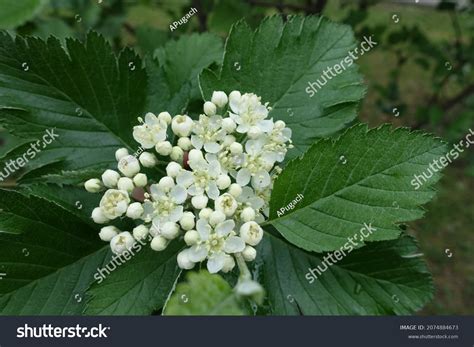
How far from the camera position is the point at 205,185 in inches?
50.2

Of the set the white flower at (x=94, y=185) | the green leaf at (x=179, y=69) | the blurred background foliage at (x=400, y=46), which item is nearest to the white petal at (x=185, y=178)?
the white flower at (x=94, y=185)

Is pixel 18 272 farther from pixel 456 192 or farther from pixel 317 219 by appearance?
pixel 456 192

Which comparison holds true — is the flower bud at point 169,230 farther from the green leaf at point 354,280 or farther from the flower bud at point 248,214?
the green leaf at point 354,280

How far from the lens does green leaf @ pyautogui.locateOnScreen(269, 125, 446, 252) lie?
131cm

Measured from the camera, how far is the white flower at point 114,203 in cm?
130

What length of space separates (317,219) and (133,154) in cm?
52

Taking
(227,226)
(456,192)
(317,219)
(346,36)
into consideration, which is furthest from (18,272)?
(456,192)

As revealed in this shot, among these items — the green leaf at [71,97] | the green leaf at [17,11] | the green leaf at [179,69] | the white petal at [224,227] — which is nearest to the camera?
the white petal at [224,227]

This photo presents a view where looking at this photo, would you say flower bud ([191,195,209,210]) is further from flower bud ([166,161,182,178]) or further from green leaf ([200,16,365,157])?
green leaf ([200,16,365,157])

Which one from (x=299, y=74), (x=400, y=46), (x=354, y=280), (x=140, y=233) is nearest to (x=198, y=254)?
(x=140, y=233)

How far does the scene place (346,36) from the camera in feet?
5.12


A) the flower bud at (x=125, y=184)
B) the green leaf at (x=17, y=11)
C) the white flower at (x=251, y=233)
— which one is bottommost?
the white flower at (x=251, y=233)

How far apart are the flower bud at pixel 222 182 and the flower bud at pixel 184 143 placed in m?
0.13

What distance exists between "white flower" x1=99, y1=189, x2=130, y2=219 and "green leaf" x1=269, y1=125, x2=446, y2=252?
0.34 meters
